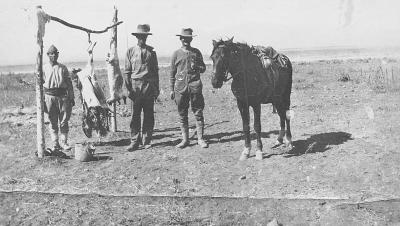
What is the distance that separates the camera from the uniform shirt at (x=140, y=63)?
436 inches

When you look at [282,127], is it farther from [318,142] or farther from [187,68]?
[187,68]

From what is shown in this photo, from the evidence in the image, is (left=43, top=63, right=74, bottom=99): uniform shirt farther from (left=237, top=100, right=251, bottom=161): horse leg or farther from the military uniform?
(left=237, top=100, right=251, bottom=161): horse leg

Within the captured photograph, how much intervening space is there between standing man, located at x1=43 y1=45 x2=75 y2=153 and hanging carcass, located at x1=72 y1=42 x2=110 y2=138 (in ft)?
1.61

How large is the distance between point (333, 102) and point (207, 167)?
6.72 meters

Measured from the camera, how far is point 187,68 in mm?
10883

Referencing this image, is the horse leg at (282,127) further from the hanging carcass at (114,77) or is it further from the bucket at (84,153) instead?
the bucket at (84,153)

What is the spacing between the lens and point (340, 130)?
39.4 ft

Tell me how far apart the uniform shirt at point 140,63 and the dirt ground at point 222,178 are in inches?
68.7

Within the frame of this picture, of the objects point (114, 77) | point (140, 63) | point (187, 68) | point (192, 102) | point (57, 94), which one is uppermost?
point (140, 63)

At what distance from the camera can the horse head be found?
373 inches

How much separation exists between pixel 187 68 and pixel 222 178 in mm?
2717

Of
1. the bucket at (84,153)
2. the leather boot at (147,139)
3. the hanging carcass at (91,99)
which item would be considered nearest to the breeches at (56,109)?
the hanging carcass at (91,99)

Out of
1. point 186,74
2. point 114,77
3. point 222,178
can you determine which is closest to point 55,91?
point 114,77

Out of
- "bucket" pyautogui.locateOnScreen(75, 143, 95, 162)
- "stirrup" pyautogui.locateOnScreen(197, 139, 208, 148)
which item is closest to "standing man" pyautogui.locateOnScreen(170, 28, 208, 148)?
"stirrup" pyautogui.locateOnScreen(197, 139, 208, 148)
